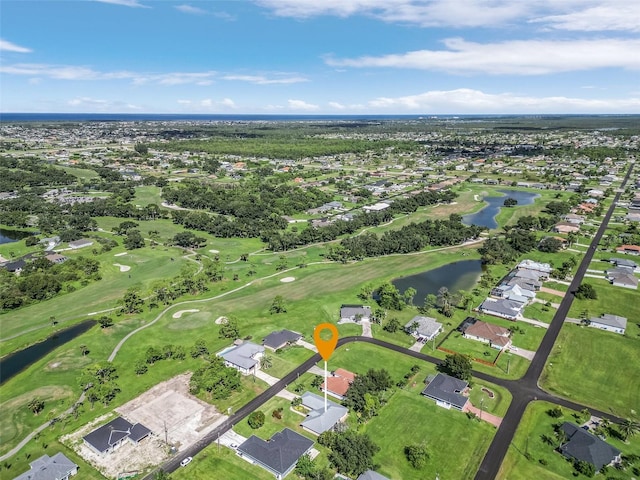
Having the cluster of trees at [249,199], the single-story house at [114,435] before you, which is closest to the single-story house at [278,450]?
the single-story house at [114,435]

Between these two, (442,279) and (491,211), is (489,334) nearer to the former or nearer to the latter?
(442,279)

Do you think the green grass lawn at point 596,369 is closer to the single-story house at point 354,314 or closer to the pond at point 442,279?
the pond at point 442,279

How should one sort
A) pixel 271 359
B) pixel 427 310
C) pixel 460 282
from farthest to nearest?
pixel 460 282 < pixel 427 310 < pixel 271 359

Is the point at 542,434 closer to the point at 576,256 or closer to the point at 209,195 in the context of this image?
the point at 576,256

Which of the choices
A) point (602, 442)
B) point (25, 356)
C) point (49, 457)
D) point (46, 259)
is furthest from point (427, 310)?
point (46, 259)

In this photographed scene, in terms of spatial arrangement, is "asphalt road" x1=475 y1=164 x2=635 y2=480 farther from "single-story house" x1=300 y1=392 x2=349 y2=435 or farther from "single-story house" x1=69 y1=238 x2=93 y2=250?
"single-story house" x1=69 y1=238 x2=93 y2=250

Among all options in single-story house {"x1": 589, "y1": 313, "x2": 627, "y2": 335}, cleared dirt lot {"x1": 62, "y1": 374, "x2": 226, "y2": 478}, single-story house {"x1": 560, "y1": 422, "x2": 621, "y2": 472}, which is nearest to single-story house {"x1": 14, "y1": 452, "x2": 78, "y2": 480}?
cleared dirt lot {"x1": 62, "y1": 374, "x2": 226, "y2": 478}
